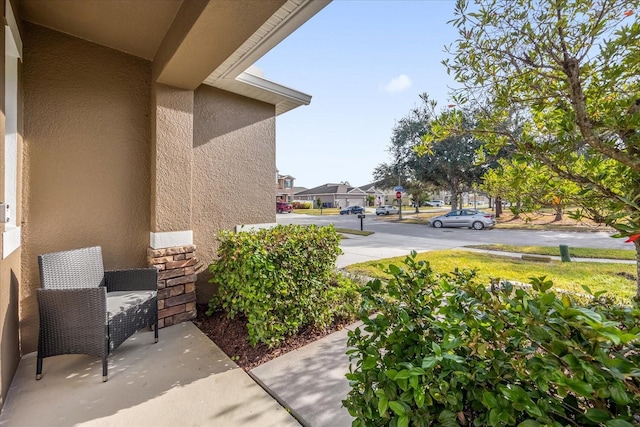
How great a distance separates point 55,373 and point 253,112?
3708mm

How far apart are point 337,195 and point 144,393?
144 ft

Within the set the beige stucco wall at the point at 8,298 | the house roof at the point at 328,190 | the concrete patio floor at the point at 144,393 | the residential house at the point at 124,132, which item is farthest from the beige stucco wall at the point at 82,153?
the house roof at the point at 328,190

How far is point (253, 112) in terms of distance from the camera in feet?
14.2

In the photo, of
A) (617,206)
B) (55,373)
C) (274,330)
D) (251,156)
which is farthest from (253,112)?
(617,206)

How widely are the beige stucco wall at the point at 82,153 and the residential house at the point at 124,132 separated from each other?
0.03ft

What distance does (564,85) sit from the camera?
→ 1.70m

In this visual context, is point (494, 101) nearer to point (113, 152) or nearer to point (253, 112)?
point (253, 112)

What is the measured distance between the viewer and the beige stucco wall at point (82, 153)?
2.83 meters

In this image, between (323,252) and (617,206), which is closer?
(617,206)

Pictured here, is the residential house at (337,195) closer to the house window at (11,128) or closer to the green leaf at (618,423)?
the house window at (11,128)

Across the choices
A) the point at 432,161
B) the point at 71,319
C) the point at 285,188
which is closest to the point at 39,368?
Result: the point at 71,319

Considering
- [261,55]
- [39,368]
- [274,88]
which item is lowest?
[39,368]

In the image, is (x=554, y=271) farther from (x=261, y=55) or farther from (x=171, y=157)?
(x=171, y=157)

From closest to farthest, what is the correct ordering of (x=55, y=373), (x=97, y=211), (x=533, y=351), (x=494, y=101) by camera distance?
(x=533, y=351) < (x=494, y=101) < (x=55, y=373) < (x=97, y=211)
